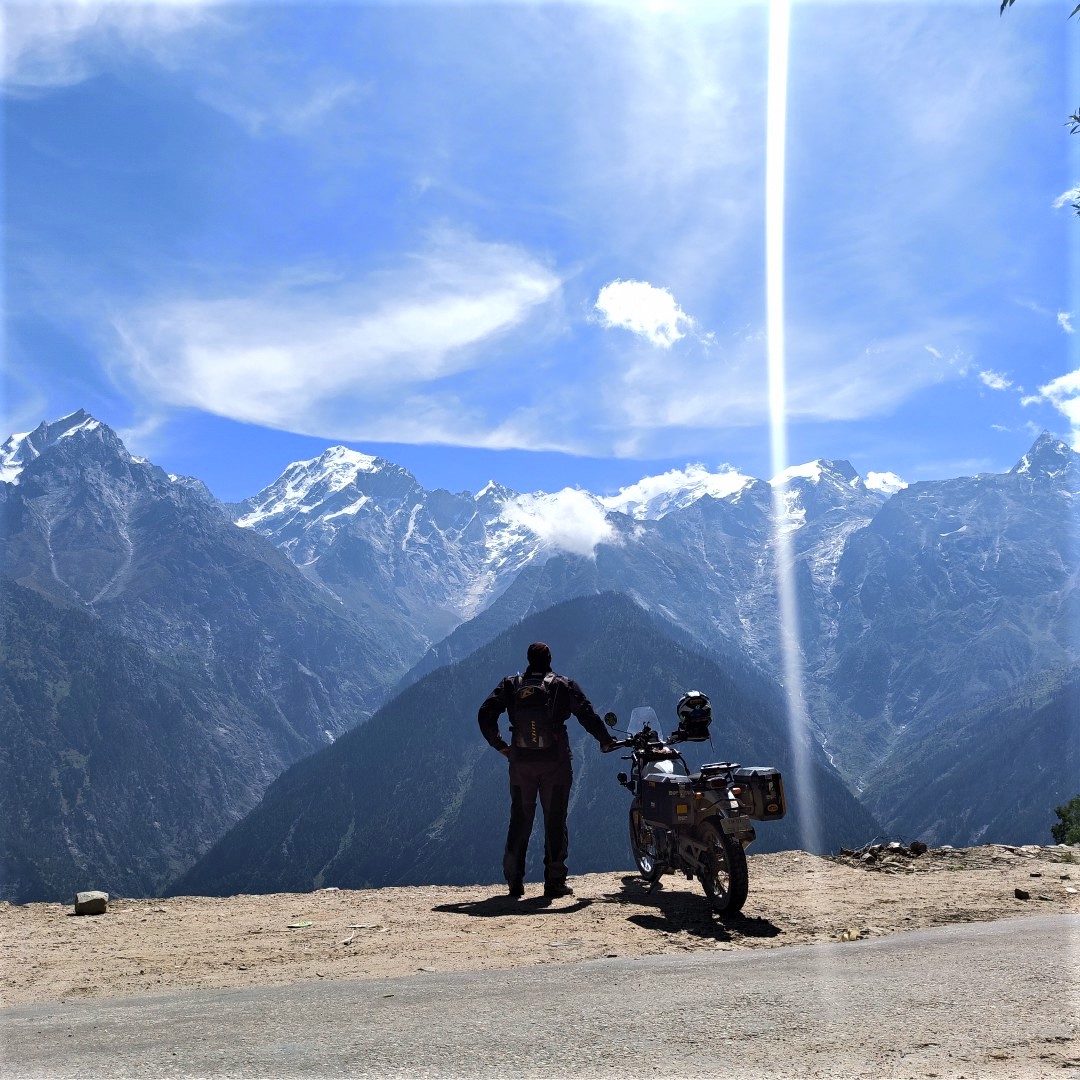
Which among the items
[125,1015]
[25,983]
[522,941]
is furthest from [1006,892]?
[25,983]

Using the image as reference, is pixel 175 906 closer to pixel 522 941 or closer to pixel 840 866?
→ pixel 522 941

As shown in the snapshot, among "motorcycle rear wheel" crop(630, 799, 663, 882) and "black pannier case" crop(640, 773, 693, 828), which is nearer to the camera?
"black pannier case" crop(640, 773, 693, 828)

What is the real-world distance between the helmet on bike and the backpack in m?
1.86

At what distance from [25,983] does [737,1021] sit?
21.7 ft

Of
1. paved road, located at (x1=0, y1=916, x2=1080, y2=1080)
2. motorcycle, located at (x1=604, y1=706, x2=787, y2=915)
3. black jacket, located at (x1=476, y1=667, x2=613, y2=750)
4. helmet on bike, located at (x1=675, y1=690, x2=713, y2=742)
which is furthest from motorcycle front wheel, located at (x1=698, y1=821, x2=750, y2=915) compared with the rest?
paved road, located at (x1=0, y1=916, x2=1080, y2=1080)

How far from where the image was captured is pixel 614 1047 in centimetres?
589

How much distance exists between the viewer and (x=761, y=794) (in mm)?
11484

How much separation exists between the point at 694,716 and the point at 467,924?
4387mm

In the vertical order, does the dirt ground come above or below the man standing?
below

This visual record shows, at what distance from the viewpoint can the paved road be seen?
18.3ft

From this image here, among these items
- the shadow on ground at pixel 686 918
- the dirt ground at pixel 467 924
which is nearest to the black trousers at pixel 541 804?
the dirt ground at pixel 467 924

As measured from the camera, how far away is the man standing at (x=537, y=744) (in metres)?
12.9

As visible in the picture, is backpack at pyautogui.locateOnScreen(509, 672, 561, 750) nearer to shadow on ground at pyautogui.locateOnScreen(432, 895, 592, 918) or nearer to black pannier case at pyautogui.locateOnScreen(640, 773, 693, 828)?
black pannier case at pyautogui.locateOnScreen(640, 773, 693, 828)

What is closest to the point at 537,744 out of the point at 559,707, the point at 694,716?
the point at 559,707
